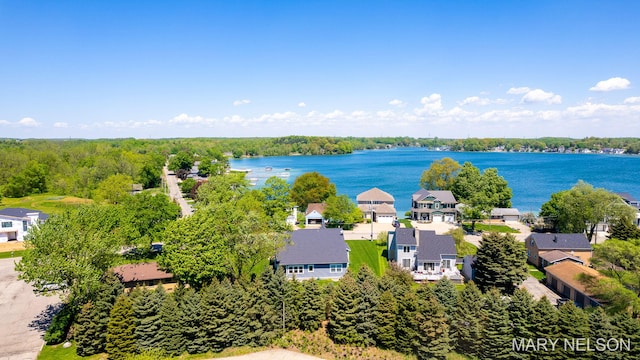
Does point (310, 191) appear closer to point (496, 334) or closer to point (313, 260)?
point (313, 260)

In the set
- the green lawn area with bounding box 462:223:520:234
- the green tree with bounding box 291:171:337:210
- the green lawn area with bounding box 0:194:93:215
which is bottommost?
the green lawn area with bounding box 462:223:520:234

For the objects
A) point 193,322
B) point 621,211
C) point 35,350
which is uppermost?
point 621,211

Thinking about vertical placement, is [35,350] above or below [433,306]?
below

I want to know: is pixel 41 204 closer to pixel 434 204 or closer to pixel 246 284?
pixel 246 284

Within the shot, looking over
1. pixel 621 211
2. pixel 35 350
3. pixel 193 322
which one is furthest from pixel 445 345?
pixel 621 211

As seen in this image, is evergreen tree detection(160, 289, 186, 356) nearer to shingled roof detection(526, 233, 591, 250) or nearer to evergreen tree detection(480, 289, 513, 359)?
evergreen tree detection(480, 289, 513, 359)

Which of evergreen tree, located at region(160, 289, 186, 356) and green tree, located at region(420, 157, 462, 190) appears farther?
green tree, located at region(420, 157, 462, 190)

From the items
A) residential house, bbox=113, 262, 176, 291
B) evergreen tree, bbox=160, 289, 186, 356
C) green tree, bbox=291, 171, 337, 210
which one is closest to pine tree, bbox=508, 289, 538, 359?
evergreen tree, bbox=160, 289, 186, 356
